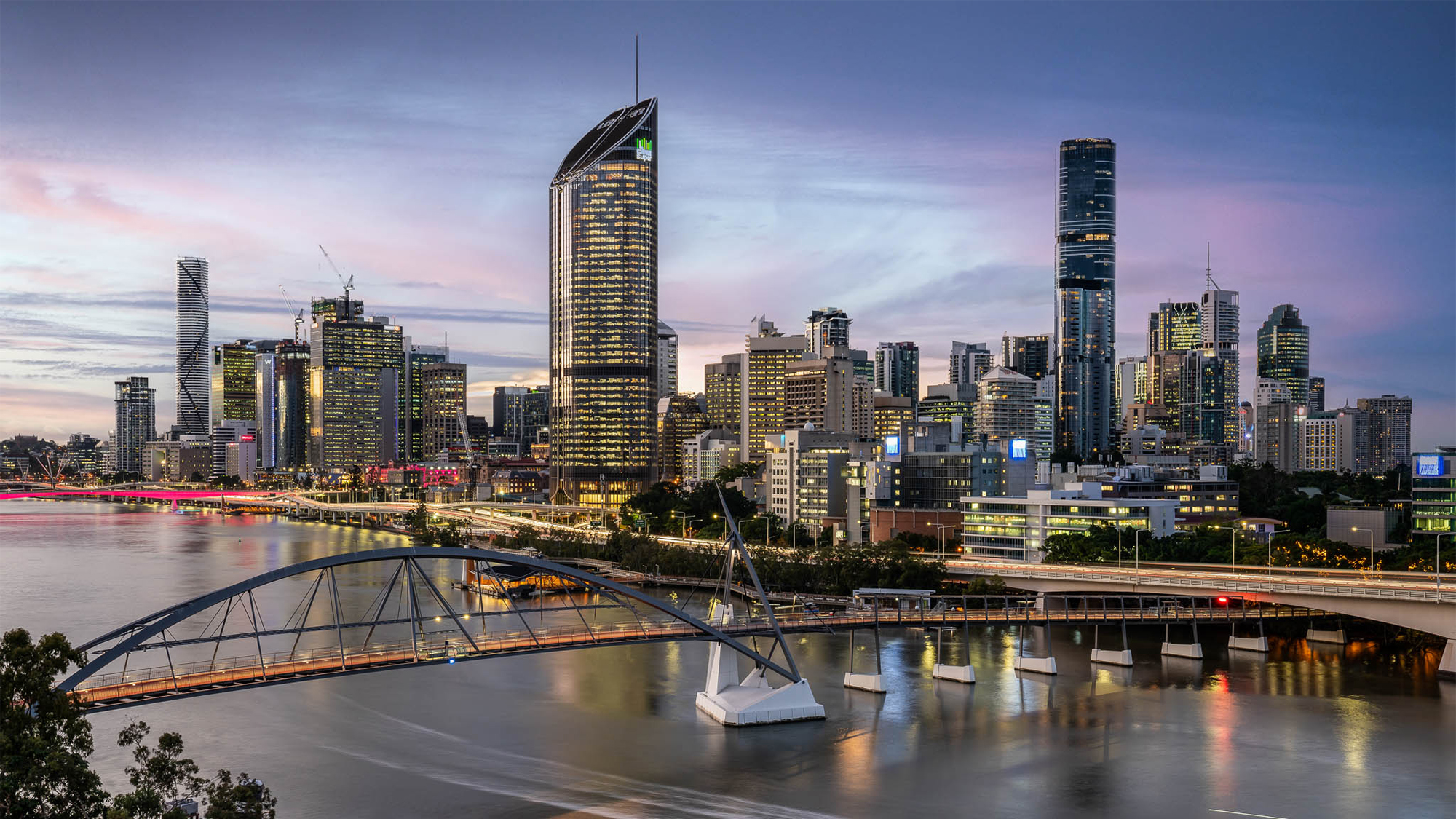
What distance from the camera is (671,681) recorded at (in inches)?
2090

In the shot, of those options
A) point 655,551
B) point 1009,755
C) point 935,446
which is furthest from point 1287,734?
point 935,446

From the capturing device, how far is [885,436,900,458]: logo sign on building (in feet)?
361

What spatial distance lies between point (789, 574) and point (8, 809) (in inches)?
2374

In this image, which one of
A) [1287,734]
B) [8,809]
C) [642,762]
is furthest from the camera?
[1287,734]

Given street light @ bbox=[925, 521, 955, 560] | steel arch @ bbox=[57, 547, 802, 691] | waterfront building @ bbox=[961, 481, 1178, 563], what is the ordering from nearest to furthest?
steel arch @ bbox=[57, 547, 802, 691] < waterfront building @ bbox=[961, 481, 1178, 563] < street light @ bbox=[925, 521, 955, 560]

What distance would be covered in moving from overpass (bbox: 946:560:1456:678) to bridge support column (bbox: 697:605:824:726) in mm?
24806

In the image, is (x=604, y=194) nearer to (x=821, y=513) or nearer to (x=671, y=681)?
(x=821, y=513)

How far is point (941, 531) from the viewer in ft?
297

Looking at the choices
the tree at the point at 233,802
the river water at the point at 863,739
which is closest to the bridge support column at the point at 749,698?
the river water at the point at 863,739

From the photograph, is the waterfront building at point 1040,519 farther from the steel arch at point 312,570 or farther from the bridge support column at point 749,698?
the steel arch at point 312,570

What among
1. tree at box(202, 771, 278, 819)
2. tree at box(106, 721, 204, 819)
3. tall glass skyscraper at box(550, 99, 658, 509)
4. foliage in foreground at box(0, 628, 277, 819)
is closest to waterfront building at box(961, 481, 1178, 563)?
tree at box(202, 771, 278, 819)

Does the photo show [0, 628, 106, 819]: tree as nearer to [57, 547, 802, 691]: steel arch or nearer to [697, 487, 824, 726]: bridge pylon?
[57, 547, 802, 691]: steel arch

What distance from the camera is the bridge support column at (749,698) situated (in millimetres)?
43094

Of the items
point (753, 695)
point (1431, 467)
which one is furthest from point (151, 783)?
point (1431, 467)
